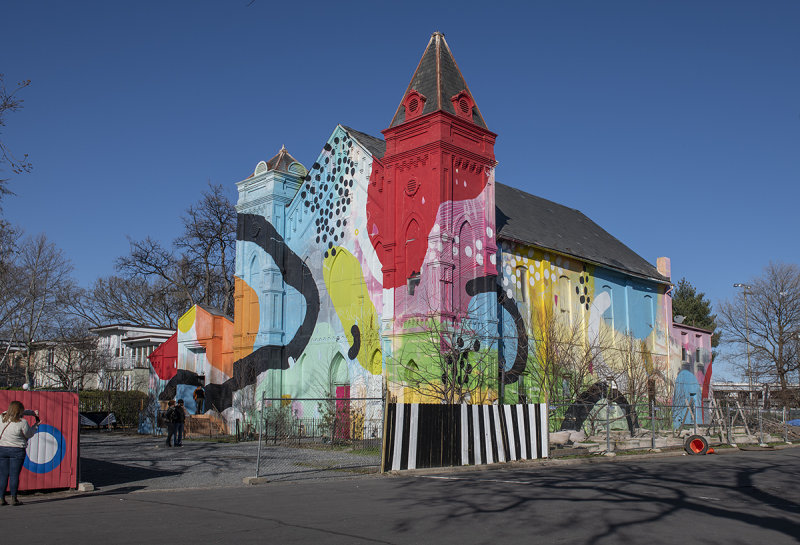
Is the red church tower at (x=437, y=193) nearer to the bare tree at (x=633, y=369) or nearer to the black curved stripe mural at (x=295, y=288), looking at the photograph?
the black curved stripe mural at (x=295, y=288)

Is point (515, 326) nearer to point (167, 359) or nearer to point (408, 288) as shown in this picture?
point (408, 288)

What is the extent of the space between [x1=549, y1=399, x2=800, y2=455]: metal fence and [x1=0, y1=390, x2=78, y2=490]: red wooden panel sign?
1442cm

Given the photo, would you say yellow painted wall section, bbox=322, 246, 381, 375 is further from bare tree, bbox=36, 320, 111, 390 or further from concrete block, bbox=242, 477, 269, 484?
bare tree, bbox=36, 320, 111, 390

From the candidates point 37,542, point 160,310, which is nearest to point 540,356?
point 37,542

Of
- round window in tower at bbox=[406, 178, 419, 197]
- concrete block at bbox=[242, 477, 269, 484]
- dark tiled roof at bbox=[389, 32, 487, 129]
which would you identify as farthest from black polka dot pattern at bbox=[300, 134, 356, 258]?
concrete block at bbox=[242, 477, 269, 484]

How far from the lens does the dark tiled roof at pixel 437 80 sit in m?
29.6

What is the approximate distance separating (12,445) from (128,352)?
159 feet

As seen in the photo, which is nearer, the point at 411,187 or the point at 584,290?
the point at 411,187

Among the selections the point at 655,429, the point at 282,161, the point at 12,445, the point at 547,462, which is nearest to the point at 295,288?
the point at 282,161

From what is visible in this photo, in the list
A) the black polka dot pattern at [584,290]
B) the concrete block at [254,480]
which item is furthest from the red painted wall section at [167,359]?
the concrete block at [254,480]

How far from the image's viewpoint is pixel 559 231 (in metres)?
39.5

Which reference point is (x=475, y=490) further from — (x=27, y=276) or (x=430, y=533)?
(x=27, y=276)

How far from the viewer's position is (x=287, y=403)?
3347cm

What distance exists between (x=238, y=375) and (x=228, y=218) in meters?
21.5
